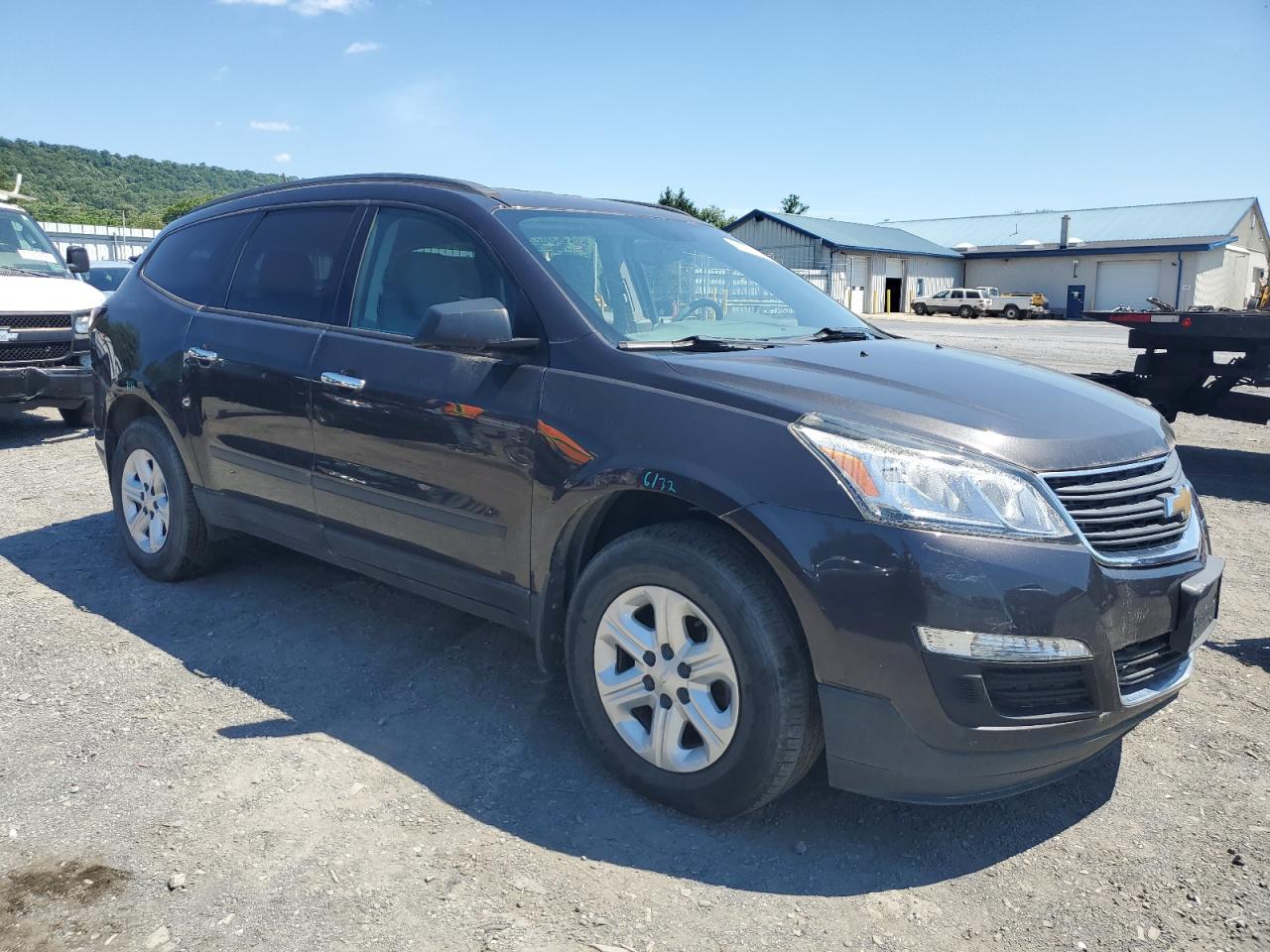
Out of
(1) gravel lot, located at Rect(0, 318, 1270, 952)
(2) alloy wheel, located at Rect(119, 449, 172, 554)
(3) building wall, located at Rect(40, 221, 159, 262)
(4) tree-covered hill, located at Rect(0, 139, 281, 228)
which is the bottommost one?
(1) gravel lot, located at Rect(0, 318, 1270, 952)

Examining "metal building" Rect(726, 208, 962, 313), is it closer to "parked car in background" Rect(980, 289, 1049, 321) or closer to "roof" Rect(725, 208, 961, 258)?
"roof" Rect(725, 208, 961, 258)

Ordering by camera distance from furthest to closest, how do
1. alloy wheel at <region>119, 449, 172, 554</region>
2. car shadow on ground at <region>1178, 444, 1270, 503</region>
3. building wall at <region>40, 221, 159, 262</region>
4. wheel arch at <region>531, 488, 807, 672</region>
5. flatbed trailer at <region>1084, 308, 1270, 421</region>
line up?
building wall at <region>40, 221, 159, 262</region> < flatbed trailer at <region>1084, 308, 1270, 421</region> < car shadow on ground at <region>1178, 444, 1270, 503</region> < alloy wheel at <region>119, 449, 172, 554</region> < wheel arch at <region>531, 488, 807, 672</region>

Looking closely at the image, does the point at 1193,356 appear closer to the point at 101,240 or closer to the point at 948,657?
the point at 948,657

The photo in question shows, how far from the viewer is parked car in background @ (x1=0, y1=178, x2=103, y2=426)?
8.71 meters

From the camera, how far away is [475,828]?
2875mm

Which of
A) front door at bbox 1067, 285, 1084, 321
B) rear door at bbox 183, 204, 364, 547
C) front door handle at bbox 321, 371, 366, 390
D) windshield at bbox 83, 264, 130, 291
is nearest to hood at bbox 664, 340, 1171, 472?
front door handle at bbox 321, 371, 366, 390

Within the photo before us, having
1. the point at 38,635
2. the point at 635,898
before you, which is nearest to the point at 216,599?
the point at 38,635

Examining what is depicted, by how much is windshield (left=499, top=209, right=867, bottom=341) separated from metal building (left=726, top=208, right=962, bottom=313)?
4273cm

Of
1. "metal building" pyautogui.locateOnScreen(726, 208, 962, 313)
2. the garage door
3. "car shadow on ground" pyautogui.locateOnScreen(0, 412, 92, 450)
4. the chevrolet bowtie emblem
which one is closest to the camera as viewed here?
the chevrolet bowtie emblem

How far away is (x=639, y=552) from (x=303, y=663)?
189 centimetres

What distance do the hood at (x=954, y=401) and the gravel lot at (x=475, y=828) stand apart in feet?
3.77

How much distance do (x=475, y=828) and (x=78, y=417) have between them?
9216 millimetres

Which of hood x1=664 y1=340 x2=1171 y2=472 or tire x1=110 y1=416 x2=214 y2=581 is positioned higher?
hood x1=664 y1=340 x2=1171 y2=472

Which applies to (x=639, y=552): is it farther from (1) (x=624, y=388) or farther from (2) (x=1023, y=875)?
(2) (x=1023, y=875)
